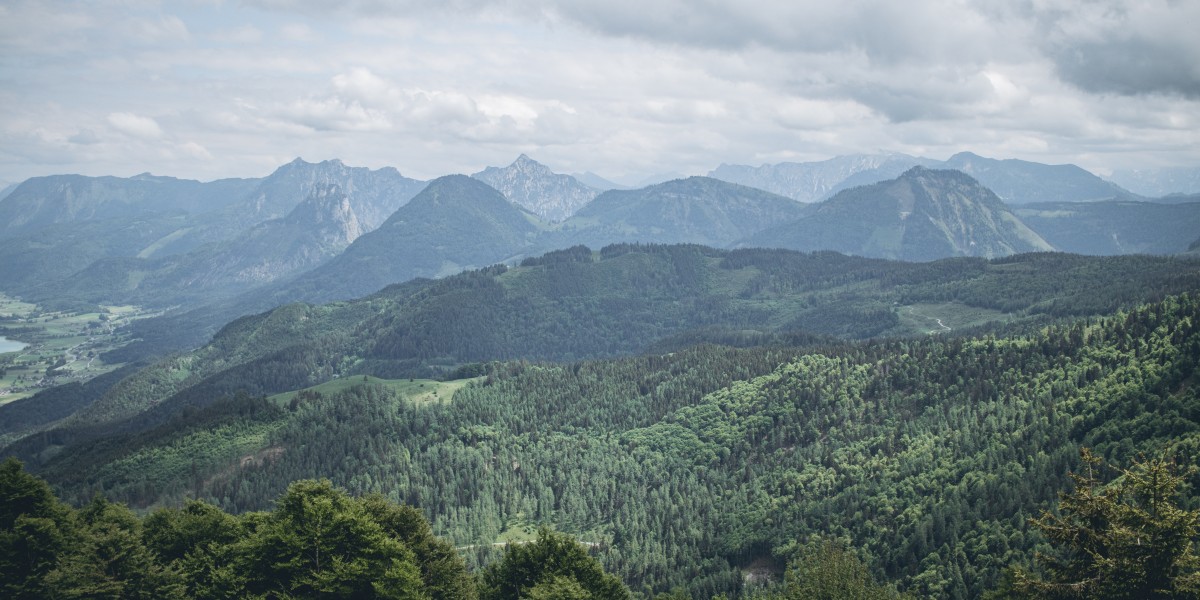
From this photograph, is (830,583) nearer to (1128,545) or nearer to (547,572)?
(547,572)

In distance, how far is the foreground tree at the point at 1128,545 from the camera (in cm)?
6031

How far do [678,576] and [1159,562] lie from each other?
13195 centimetres

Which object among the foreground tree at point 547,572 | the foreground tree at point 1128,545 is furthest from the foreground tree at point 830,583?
the foreground tree at point 1128,545

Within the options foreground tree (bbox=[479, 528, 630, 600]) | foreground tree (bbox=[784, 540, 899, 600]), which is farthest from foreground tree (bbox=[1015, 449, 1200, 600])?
foreground tree (bbox=[479, 528, 630, 600])

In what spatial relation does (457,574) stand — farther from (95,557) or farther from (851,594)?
(851,594)

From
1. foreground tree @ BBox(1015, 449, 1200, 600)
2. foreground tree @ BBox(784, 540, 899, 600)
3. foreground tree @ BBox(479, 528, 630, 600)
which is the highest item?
foreground tree @ BBox(1015, 449, 1200, 600)

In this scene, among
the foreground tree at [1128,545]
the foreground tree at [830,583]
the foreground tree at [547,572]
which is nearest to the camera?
the foreground tree at [1128,545]

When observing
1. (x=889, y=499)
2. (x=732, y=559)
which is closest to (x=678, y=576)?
(x=732, y=559)

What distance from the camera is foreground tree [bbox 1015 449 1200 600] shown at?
6031cm

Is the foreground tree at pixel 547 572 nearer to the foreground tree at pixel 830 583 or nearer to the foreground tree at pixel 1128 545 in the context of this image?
the foreground tree at pixel 830 583

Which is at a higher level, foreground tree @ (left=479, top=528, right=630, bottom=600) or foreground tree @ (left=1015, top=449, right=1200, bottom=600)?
foreground tree @ (left=1015, top=449, right=1200, bottom=600)

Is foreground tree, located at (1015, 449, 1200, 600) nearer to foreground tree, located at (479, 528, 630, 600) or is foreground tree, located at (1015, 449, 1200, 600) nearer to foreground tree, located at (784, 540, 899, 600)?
foreground tree, located at (784, 540, 899, 600)

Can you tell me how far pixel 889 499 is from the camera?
189 m

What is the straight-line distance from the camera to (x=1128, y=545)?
61.5 metres
